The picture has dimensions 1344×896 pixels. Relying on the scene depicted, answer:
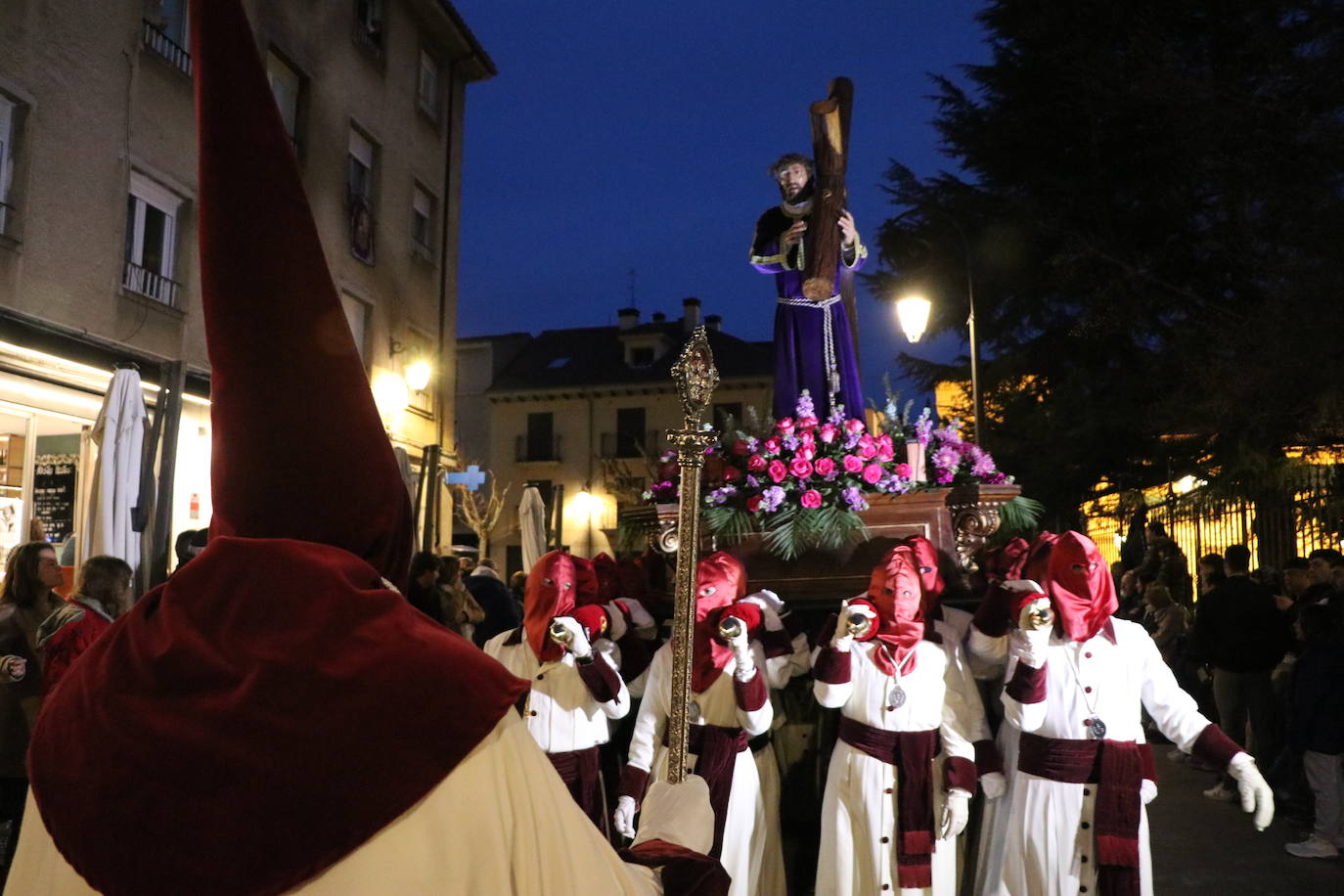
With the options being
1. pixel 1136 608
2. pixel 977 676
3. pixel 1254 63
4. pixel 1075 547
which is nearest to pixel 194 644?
pixel 1075 547

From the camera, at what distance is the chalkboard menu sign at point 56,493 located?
464 inches

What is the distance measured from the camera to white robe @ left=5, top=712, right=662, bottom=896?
1664mm

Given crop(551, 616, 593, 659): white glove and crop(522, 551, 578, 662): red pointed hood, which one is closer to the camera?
crop(551, 616, 593, 659): white glove

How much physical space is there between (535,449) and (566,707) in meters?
34.3

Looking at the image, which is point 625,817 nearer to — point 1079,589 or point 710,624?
point 710,624

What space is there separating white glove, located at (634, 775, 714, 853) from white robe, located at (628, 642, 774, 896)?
2.76m

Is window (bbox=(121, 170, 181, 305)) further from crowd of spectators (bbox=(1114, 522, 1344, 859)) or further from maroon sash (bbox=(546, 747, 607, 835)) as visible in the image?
crowd of spectators (bbox=(1114, 522, 1344, 859))

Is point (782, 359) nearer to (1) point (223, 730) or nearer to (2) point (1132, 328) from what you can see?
(1) point (223, 730)

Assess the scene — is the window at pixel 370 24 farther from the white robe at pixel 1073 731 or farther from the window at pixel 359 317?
the white robe at pixel 1073 731

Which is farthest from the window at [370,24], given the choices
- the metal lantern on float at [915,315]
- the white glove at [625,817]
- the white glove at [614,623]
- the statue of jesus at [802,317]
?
the white glove at [625,817]

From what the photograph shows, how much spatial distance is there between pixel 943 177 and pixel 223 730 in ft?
66.9

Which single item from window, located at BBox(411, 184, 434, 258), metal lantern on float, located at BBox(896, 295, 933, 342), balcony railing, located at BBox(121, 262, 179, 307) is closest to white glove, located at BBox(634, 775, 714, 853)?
metal lantern on float, located at BBox(896, 295, 933, 342)

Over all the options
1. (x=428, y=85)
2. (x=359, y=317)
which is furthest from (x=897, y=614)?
(x=428, y=85)

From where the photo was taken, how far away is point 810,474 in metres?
5.92
